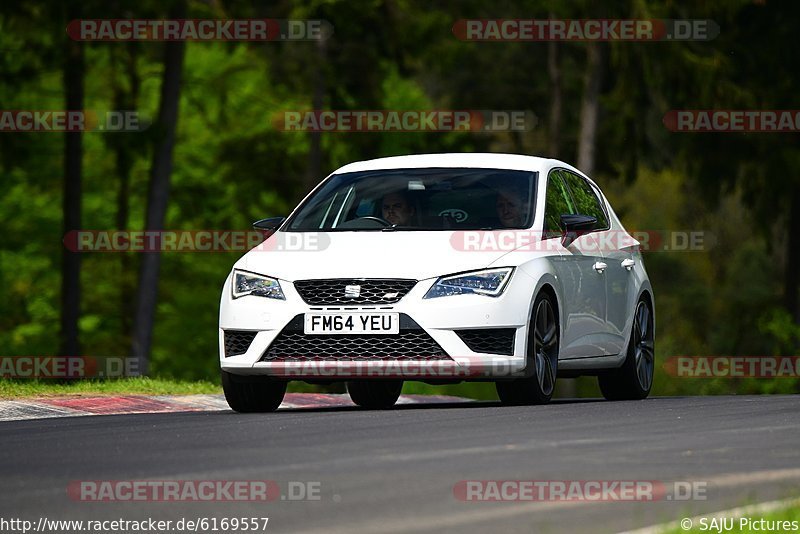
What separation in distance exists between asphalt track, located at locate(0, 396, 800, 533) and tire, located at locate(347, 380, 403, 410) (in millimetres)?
2884

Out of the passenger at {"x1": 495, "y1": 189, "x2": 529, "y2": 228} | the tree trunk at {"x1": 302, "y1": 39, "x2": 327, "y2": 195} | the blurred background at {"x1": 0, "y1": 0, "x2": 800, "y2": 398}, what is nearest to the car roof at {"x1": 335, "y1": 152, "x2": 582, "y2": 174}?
the passenger at {"x1": 495, "y1": 189, "x2": 529, "y2": 228}

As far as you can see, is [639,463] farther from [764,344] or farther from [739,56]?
[764,344]

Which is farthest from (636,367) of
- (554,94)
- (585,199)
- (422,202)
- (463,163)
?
(554,94)

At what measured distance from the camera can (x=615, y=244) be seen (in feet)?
48.0

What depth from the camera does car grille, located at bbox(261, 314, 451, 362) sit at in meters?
12.0

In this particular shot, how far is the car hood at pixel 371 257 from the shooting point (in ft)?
39.4

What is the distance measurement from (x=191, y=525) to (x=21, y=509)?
837mm

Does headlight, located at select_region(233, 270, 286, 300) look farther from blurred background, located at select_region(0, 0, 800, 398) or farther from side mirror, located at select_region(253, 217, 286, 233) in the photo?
blurred background, located at select_region(0, 0, 800, 398)

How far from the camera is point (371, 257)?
12.2 m

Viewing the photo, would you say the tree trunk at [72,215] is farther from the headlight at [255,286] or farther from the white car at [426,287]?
the headlight at [255,286]

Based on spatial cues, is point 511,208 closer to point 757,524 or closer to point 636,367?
point 636,367

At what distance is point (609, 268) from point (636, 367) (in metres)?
1.01

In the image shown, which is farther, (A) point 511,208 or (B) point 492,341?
(A) point 511,208

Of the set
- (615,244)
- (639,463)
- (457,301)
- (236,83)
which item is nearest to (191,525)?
(639,463)
